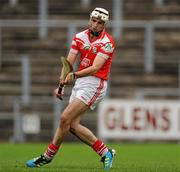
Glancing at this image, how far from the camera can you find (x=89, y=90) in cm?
1362

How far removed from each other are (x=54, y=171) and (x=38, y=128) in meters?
12.1

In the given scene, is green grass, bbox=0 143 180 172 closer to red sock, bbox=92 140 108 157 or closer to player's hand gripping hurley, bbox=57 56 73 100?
red sock, bbox=92 140 108 157

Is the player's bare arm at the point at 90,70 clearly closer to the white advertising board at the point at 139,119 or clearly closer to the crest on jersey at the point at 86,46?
the crest on jersey at the point at 86,46

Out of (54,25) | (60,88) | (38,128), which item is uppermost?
(60,88)

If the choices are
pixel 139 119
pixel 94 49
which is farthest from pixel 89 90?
pixel 139 119

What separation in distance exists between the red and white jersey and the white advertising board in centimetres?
1044

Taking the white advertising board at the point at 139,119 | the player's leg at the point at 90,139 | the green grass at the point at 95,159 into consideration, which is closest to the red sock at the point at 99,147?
the player's leg at the point at 90,139

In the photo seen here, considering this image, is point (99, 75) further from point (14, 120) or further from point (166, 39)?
point (166, 39)

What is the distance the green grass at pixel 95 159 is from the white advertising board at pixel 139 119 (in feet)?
2.69

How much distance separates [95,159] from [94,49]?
3.73 metres

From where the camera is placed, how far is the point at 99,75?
13680mm

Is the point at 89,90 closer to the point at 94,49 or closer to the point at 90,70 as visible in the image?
the point at 90,70

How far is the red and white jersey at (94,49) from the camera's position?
13.5 m

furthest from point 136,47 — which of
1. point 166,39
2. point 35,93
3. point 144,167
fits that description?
point 144,167
